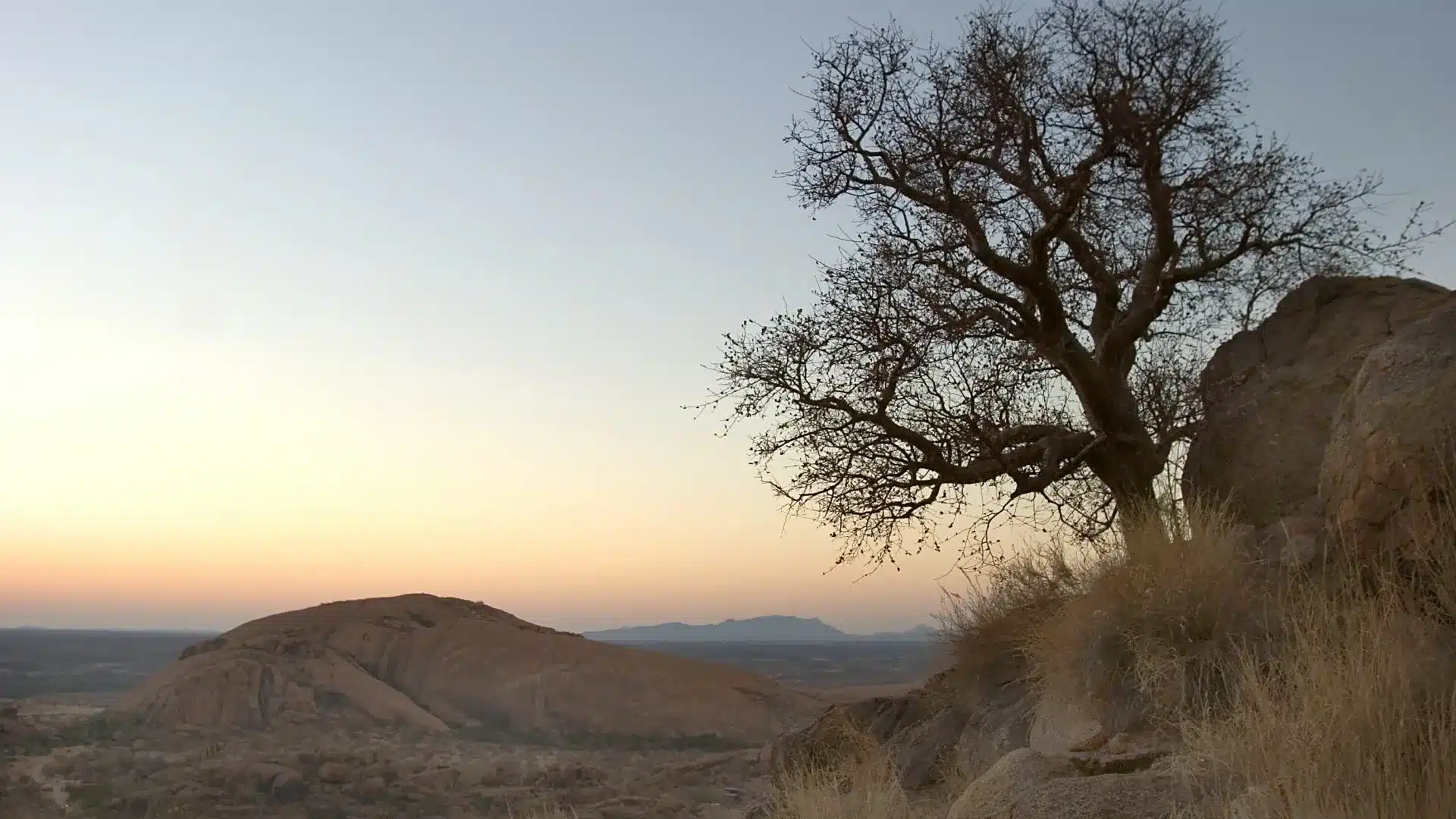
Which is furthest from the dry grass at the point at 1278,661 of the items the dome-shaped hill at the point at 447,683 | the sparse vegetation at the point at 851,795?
the dome-shaped hill at the point at 447,683

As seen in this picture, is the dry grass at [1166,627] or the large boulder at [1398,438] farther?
the dry grass at [1166,627]

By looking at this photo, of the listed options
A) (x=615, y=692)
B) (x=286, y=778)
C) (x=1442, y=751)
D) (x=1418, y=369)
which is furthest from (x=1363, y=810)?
(x=615, y=692)

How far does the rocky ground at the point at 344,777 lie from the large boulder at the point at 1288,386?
503 cm

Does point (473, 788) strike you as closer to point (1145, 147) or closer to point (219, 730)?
point (219, 730)

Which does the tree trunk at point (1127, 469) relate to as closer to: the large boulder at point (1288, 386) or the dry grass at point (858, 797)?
the large boulder at point (1288, 386)

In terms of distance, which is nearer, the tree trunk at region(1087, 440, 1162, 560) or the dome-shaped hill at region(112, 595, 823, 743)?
the tree trunk at region(1087, 440, 1162, 560)

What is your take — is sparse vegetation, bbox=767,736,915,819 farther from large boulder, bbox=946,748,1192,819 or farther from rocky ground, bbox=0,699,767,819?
large boulder, bbox=946,748,1192,819

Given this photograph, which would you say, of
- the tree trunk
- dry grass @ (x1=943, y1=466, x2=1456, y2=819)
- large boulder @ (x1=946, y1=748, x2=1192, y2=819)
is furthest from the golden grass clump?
the tree trunk

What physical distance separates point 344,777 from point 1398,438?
11.8 metres

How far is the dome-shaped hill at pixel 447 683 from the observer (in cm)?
1619

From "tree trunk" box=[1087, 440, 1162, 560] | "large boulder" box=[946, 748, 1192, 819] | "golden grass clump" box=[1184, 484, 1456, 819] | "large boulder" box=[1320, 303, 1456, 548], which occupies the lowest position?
"large boulder" box=[946, 748, 1192, 819]

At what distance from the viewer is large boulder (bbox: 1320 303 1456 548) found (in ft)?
17.0

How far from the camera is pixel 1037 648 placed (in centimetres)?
752

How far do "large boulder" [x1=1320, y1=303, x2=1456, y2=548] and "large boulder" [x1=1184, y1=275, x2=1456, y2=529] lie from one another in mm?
2622
